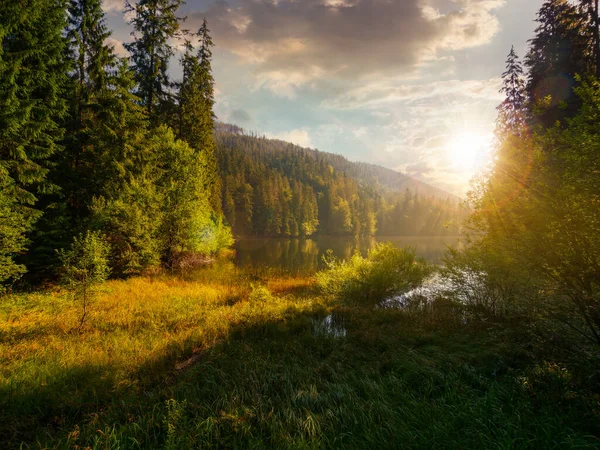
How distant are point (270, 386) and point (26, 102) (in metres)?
16.7

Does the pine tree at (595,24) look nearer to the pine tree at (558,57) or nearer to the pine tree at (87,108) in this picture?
the pine tree at (558,57)

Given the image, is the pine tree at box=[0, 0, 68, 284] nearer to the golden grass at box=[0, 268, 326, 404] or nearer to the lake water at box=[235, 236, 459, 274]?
the golden grass at box=[0, 268, 326, 404]

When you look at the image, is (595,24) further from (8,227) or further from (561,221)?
(8,227)

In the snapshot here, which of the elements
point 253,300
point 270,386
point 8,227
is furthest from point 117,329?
point 8,227

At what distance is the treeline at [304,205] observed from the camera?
81938 millimetres

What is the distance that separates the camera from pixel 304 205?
305 feet

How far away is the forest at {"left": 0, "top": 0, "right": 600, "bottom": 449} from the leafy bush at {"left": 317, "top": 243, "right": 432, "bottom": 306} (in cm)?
13

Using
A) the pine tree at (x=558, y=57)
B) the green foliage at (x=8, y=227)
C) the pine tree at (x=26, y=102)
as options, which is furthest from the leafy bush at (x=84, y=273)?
the pine tree at (x=558, y=57)

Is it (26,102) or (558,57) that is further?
(558,57)

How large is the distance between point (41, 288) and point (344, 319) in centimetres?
1537

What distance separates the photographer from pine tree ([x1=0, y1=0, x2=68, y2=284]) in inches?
444

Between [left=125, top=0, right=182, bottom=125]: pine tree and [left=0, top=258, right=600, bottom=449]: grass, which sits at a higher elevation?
[left=125, top=0, right=182, bottom=125]: pine tree

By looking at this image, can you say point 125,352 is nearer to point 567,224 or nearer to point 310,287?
point 567,224

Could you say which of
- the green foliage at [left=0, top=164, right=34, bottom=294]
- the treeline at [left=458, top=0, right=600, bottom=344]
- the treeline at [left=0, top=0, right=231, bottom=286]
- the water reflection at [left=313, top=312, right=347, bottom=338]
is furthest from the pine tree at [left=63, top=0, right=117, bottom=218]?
the treeline at [left=458, top=0, right=600, bottom=344]
